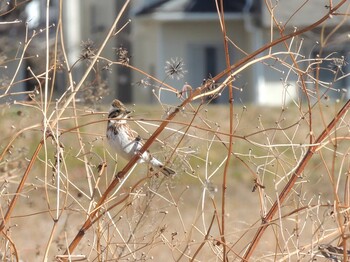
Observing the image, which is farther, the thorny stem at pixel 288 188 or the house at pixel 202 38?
the house at pixel 202 38

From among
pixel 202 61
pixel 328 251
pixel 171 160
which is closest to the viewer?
pixel 328 251

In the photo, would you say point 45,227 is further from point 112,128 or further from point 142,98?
point 142,98

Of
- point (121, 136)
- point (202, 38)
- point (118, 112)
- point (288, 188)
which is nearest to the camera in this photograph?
point (288, 188)

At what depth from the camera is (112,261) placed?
3572 mm

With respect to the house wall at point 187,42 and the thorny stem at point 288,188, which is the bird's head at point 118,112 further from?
the house wall at point 187,42

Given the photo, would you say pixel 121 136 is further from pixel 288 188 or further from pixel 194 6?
pixel 194 6

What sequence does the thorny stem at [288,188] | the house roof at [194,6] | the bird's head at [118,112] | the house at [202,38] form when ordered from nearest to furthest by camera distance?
1. the thorny stem at [288,188]
2. the bird's head at [118,112]
3. the house at [202,38]
4. the house roof at [194,6]

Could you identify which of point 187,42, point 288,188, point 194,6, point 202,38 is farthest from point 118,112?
point 202,38

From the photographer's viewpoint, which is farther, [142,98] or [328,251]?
[142,98]

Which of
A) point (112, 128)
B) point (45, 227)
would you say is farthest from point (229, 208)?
point (112, 128)

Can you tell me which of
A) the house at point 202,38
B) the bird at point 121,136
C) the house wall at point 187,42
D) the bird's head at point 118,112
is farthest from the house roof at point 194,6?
the bird's head at point 118,112

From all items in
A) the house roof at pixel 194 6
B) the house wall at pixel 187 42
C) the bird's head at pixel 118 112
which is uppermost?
the bird's head at pixel 118 112

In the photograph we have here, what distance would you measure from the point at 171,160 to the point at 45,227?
11.0 meters

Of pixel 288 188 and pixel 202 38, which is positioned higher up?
pixel 288 188
